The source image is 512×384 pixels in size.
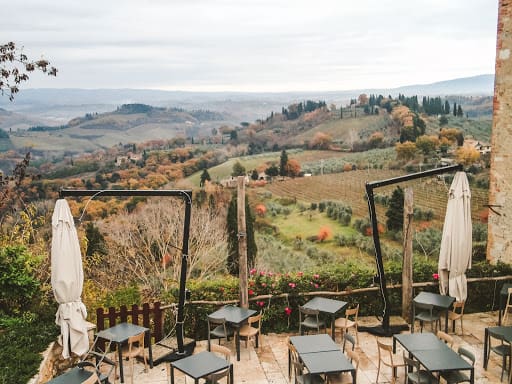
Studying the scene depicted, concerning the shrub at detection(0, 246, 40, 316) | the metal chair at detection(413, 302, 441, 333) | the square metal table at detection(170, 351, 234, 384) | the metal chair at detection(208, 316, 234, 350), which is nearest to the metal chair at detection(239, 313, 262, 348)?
the metal chair at detection(208, 316, 234, 350)

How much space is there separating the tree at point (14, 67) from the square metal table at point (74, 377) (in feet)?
21.2

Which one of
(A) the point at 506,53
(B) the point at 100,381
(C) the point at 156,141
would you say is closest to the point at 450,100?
(C) the point at 156,141

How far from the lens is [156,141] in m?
35.9

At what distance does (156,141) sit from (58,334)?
29.0 metres

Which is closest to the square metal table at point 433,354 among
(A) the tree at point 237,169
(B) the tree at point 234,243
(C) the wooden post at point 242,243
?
(C) the wooden post at point 242,243

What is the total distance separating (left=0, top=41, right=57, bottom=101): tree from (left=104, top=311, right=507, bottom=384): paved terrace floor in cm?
651

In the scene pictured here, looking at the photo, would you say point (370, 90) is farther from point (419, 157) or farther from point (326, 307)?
point (326, 307)

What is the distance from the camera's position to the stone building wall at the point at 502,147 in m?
10.6

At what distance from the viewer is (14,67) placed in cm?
1030

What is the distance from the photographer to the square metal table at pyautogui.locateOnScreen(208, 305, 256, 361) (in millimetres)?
8562

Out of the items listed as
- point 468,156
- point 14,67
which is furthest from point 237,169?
point 14,67

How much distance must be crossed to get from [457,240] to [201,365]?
542 centimetres

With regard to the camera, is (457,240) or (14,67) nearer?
(457,240)

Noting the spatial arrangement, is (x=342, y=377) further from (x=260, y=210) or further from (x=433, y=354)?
(x=260, y=210)
